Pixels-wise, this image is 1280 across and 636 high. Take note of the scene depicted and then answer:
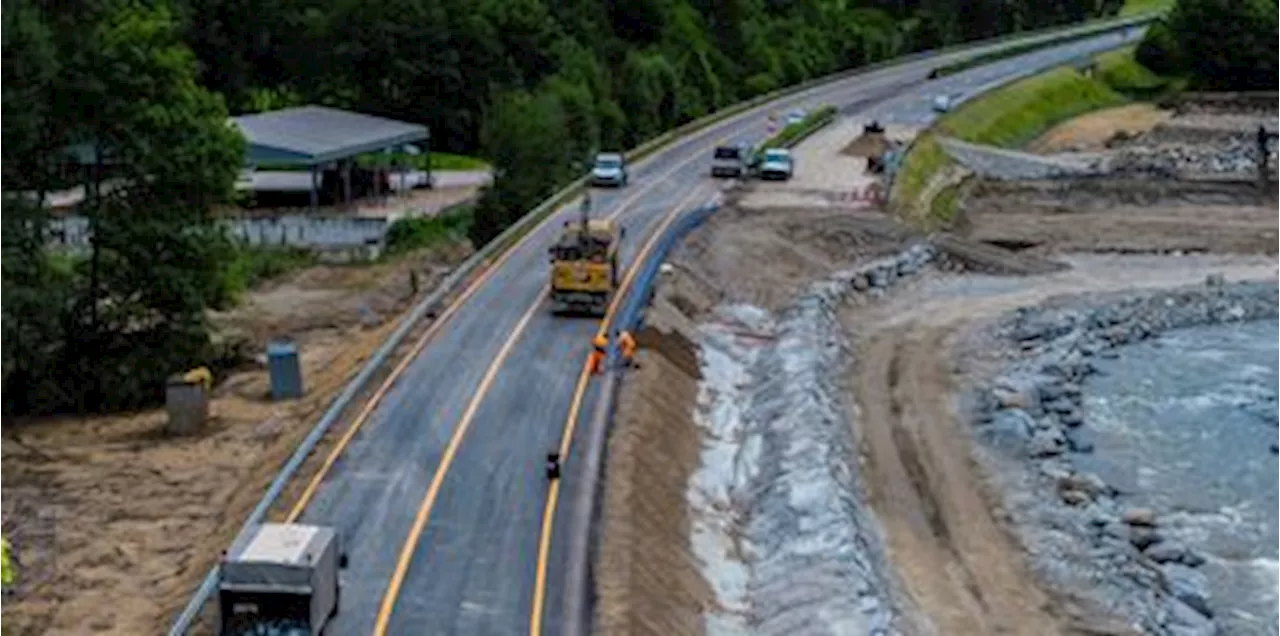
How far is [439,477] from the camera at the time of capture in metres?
41.6

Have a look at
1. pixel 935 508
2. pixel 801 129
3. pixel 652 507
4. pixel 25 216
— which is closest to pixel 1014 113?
pixel 801 129

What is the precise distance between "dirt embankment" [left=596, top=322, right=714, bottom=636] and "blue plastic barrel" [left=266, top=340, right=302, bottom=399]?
10.7 metres

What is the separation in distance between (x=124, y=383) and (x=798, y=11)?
380 feet

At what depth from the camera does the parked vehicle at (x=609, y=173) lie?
85750 millimetres

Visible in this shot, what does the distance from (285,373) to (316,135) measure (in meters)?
42.2

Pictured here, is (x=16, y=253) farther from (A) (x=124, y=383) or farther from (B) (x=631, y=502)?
(B) (x=631, y=502)

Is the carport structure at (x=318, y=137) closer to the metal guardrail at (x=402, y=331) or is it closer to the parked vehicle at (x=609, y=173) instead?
the metal guardrail at (x=402, y=331)

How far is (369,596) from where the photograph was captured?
3444 cm

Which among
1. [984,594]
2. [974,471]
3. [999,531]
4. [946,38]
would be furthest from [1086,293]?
[946,38]

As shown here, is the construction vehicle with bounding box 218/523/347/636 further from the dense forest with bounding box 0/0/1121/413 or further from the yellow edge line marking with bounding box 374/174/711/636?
the dense forest with bounding box 0/0/1121/413

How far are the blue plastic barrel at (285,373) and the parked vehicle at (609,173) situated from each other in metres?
33.8

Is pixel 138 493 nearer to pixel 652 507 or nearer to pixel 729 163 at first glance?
pixel 652 507

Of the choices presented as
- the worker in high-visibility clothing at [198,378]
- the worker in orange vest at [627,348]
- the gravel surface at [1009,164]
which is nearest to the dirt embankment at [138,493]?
the worker in high-visibility clothing at [198,378]

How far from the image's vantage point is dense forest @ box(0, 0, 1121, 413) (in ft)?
180
